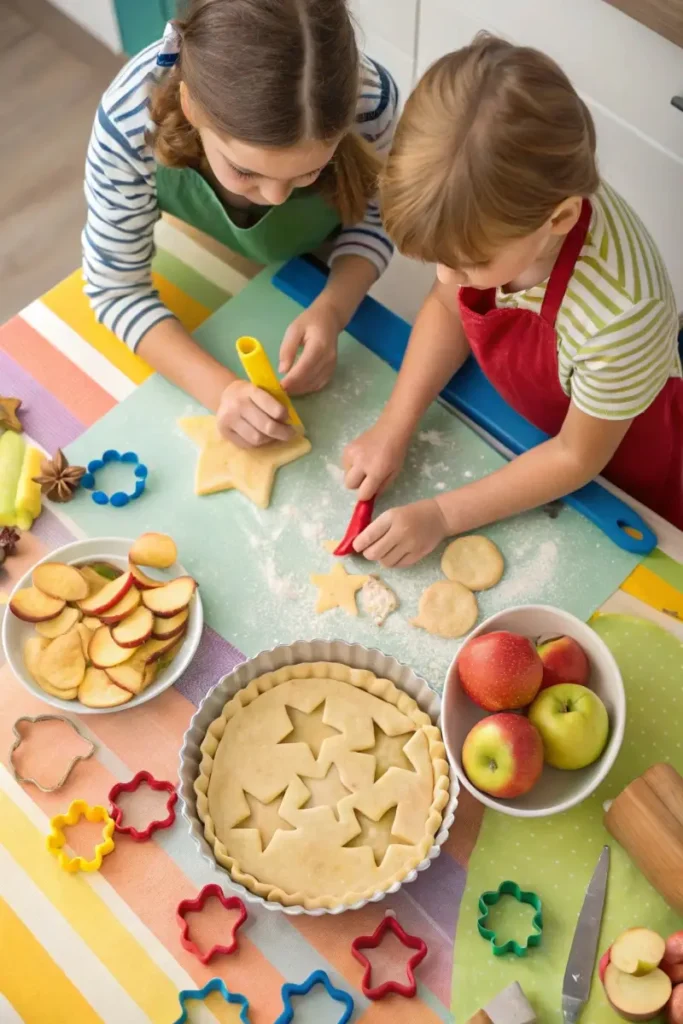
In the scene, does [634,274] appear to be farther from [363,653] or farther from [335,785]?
[335,785]

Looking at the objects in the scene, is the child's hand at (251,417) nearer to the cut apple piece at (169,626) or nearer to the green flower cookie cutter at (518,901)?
the cut apple piece at (169,626)

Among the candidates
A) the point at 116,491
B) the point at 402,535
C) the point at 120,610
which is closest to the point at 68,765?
the point at 120,610

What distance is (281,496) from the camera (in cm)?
114

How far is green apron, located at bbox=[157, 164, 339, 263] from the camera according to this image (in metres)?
1.20

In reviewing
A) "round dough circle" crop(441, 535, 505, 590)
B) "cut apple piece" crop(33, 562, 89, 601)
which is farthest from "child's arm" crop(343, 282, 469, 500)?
"cut apple piece" crop(33, 562, 89, 601)

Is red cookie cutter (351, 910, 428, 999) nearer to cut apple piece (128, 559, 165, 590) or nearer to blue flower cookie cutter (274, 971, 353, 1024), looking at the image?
blue flower cookie cutter (274, 971, 353, 1024)

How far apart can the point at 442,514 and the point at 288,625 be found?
21 cm

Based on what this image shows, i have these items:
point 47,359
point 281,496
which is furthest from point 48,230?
point 281,496

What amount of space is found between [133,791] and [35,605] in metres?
0.22

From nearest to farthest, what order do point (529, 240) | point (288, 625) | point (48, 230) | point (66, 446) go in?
point (529, 240) < point (288, 625) < point (66, 446) < point (48, 230)

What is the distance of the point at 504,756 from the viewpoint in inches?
35.6

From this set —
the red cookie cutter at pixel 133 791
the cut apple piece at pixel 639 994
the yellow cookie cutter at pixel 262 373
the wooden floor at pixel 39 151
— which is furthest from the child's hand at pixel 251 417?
the wooden floor at pixel 39 151

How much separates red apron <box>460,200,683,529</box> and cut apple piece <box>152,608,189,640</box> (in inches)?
18.2

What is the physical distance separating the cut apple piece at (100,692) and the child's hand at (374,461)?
0.34m
